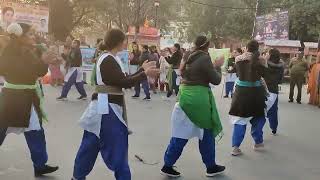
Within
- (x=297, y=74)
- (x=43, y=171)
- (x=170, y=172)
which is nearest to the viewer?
(x=43, y=171)

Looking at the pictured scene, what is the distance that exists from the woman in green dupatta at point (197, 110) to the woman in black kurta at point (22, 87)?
5.14ft

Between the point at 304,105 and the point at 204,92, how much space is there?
11521 mm

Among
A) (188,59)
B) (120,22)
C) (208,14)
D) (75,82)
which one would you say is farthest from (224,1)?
(188,59)

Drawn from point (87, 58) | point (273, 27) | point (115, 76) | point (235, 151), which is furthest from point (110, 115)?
point (273, 27)

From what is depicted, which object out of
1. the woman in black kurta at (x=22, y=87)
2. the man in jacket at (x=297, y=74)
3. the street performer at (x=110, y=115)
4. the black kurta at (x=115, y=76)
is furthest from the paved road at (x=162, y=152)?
the man in jacket at (x=297, y=74)

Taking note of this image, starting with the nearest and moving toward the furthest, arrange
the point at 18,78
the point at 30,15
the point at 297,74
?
1. the point at 18,78
2. the point at 297,74
3. the point at 30,15

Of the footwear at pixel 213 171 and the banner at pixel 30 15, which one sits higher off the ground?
the banner at pixel 30 15

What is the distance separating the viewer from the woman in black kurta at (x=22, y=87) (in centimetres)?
601

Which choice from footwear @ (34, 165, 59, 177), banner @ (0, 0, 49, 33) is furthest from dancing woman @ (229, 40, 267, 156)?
banner @ (0, 0, 49, 33)

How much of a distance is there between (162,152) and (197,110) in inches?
70.3

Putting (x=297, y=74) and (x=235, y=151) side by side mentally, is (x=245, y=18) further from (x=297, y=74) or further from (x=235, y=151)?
(x=235, y=151)

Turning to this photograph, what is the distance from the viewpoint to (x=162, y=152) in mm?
8078

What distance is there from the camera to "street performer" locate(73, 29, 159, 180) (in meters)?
5.09

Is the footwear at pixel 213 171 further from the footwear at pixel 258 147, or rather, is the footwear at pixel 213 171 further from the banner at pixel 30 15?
the banner at pixel 30 15
